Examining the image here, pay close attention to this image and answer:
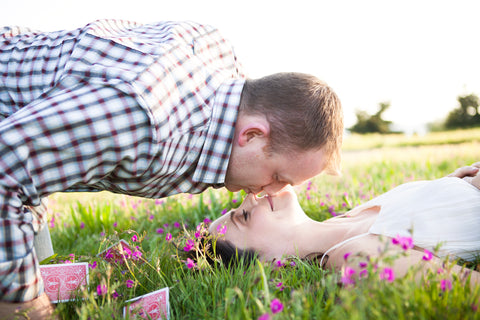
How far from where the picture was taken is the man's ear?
214 cm

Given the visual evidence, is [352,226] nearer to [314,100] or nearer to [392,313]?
[314,100]

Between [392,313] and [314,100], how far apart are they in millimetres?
1238

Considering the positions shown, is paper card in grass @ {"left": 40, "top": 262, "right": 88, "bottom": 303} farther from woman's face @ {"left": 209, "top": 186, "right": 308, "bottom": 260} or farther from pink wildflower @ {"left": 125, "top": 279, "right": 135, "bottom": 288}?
woman's face @ {"left": 209, "top": 186, "right": 308, "bottom": 260}

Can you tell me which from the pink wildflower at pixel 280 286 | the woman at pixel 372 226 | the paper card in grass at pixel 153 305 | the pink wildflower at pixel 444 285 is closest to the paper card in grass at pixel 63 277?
the paper card in grass at pixel 153 305

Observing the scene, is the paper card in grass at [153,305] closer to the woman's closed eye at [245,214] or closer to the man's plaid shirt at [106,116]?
the man's plaid shirt at [106,116]

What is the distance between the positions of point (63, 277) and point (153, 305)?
532 millimetres

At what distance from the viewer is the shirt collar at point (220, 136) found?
2141mm

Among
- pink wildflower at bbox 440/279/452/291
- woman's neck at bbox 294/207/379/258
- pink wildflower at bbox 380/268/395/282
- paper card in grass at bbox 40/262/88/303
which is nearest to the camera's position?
pink wildflower at bbox 380/268/395/282

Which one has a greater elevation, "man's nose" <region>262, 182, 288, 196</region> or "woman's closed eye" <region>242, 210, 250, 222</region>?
"man's nose" <region>262, 182, 288, 196</region>

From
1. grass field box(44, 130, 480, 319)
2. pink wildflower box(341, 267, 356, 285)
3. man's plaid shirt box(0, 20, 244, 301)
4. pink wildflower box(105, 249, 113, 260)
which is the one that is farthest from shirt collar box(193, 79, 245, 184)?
pink wildflower box(341, 267, 356, 285)

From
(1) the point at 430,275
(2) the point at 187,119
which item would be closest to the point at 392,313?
(1) the point at 430,275

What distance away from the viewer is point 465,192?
86.4 inches

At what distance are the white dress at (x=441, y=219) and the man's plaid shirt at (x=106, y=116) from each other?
970 millimetres

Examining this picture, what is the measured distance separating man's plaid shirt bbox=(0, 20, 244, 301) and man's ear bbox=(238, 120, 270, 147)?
0.07 meters
